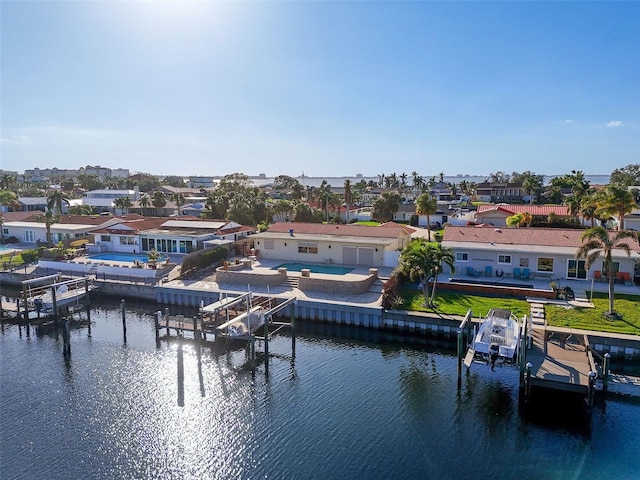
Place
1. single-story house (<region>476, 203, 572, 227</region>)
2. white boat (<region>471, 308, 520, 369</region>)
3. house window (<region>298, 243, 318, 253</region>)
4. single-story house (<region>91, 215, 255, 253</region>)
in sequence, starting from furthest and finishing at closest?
single-story house (<region>476, 203, 572, 227</region>), single-story house (<region>91, 215, 255, 253</region>), house window (<region>298, 243, 318, 253</region>), white boat (<region>471, 308, 520, 369</region>)

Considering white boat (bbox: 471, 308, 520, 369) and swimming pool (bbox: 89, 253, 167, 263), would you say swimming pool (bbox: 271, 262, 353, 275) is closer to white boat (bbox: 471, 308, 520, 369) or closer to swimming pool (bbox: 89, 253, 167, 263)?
swimming pool (bbox: 89, 253, 167, 263)

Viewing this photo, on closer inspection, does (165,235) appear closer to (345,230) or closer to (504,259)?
(345,230)

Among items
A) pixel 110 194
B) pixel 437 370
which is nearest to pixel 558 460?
pixel 437 370

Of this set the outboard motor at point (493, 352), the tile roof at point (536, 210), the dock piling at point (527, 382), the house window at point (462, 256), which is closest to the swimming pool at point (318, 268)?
the house window at point (462, 256)

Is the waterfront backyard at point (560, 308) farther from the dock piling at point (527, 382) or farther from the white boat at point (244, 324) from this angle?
the white boat at point (244, 324)

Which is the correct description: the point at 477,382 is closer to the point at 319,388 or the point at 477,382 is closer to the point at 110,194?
the point at 319,388

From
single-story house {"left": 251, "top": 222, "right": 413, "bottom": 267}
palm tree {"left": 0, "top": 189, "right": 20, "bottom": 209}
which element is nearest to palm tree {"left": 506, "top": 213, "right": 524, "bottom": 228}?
single-story house {"left": 251, "top": 222, "right": 413, "bottom": 267}

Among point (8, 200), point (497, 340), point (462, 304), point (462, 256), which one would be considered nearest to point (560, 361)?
point (497, 340)
